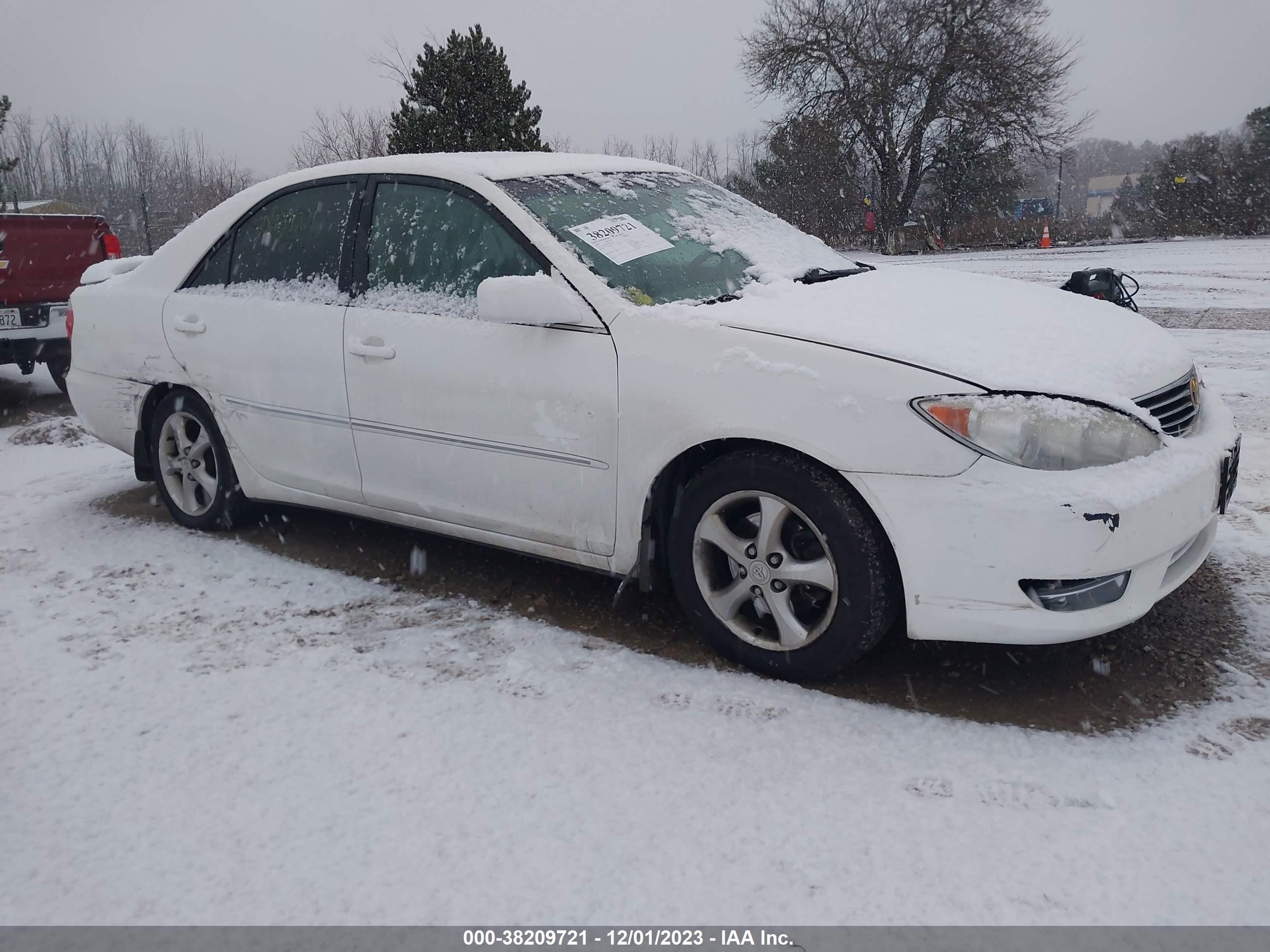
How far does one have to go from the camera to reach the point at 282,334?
4016 millimetres

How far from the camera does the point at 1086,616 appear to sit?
2660 mm

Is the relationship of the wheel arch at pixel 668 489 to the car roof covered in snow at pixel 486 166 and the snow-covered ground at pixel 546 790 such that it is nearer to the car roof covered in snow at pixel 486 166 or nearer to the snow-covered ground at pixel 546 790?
the snow-covered ground at pixel 546 790

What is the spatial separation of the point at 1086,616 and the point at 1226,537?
1.89 m

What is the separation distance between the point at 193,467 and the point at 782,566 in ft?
9.75

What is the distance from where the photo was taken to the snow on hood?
2.76 metres

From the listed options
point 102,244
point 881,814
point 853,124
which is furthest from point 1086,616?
point 853,124

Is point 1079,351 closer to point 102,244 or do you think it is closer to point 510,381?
point 510,381

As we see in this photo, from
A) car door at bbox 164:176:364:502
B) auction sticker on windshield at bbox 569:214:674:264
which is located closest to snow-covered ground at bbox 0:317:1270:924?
car door at bbox 164:176:364:502

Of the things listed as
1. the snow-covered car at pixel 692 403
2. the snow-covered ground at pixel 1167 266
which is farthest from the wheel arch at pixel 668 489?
the snow-covered ground at pixel 1167 266

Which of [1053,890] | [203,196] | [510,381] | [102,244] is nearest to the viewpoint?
[1053,890]

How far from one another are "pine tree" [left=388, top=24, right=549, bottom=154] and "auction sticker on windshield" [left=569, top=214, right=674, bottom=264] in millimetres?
12996

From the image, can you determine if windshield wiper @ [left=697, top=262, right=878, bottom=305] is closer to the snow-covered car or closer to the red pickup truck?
the snow-covered car

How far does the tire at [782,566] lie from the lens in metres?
2.81

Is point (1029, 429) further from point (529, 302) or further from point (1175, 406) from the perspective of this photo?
point (529, 302)
